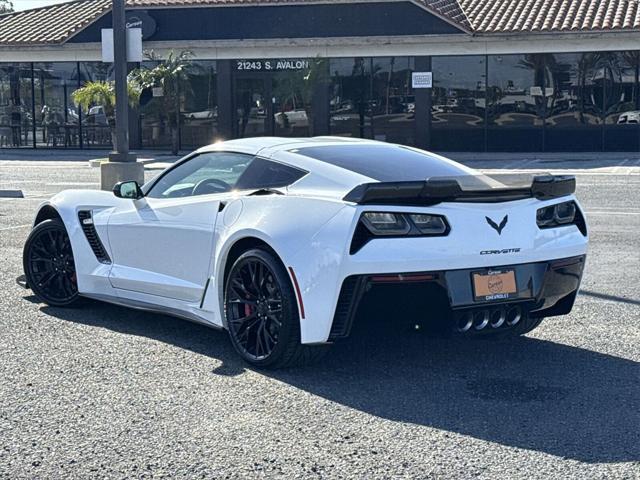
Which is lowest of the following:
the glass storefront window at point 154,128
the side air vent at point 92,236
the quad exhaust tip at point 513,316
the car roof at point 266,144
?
the quad exhaust tip at point 513,316

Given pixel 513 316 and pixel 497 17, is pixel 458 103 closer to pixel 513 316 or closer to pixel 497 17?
pixel 497 17

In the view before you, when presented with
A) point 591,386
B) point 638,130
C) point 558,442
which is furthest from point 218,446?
point 638,130

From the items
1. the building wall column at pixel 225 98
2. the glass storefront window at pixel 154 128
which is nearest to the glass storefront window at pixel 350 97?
the building wall column at pixel 225 98

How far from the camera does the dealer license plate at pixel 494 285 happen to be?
5.68 metres

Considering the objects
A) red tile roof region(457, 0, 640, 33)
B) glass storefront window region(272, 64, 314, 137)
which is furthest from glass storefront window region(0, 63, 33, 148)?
red tile roof region(457, 0, 640, 33)

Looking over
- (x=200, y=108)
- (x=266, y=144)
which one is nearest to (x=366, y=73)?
(x=200, y=108)

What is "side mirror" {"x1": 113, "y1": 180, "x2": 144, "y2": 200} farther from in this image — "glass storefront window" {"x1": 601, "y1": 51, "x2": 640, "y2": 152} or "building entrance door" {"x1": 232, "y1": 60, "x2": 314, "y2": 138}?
"building entrance door" {"x1": 232, "y1": 60, "x2": 314, "y2": 138}

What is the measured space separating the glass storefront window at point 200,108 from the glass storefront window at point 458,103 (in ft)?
24.5

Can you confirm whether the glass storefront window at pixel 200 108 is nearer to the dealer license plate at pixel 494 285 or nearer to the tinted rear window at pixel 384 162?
the tinted rear window at pixel 384 162

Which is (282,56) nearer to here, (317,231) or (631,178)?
(631,178)

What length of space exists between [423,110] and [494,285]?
26.2 meters

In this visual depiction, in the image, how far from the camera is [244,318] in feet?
19.9

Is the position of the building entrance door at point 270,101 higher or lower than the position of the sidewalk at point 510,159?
higher

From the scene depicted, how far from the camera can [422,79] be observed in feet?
102
